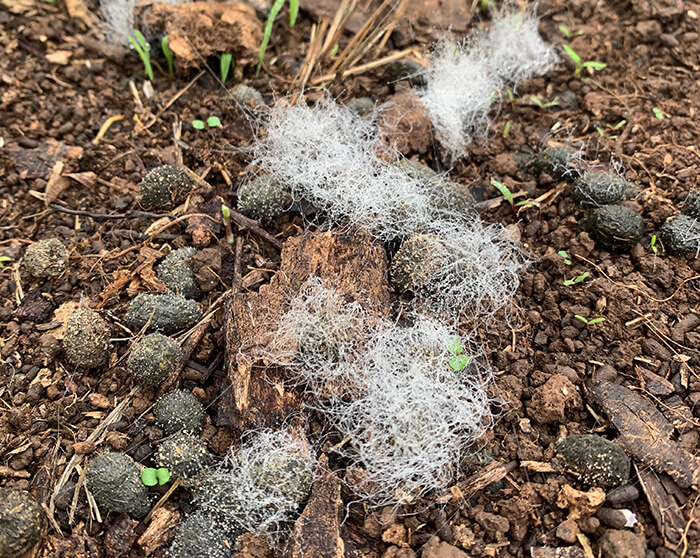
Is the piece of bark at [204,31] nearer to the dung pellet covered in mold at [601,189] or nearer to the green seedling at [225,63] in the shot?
the green seedling at [225,63]

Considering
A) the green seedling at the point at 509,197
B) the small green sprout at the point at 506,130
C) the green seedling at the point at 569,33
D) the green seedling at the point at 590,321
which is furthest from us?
the green seedling at the point at 569,33

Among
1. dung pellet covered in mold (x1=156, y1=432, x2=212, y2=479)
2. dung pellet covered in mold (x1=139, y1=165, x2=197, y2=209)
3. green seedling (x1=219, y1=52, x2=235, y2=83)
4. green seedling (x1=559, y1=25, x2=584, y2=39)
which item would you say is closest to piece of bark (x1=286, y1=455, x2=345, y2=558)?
dung pellet covered in mold (x1=156, y1=432, x2=212, y2=479)

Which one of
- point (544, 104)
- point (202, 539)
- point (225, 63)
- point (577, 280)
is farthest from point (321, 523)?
point (544, 104)

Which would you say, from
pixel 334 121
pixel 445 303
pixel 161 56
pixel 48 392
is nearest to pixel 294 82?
pixel 334 121

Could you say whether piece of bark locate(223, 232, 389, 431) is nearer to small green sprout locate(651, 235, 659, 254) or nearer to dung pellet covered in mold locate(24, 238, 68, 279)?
dung pellet covered in mold locate(24, 238, 68, 279)

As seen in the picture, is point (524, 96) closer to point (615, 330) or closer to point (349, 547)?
point (615, 330)

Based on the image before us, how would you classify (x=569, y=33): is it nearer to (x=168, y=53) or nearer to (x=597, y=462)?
(x=168, y=53)

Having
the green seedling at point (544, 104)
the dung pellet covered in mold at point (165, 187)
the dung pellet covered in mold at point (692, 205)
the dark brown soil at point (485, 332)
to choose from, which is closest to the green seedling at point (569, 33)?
the dark brown soil at point (485, 332)
